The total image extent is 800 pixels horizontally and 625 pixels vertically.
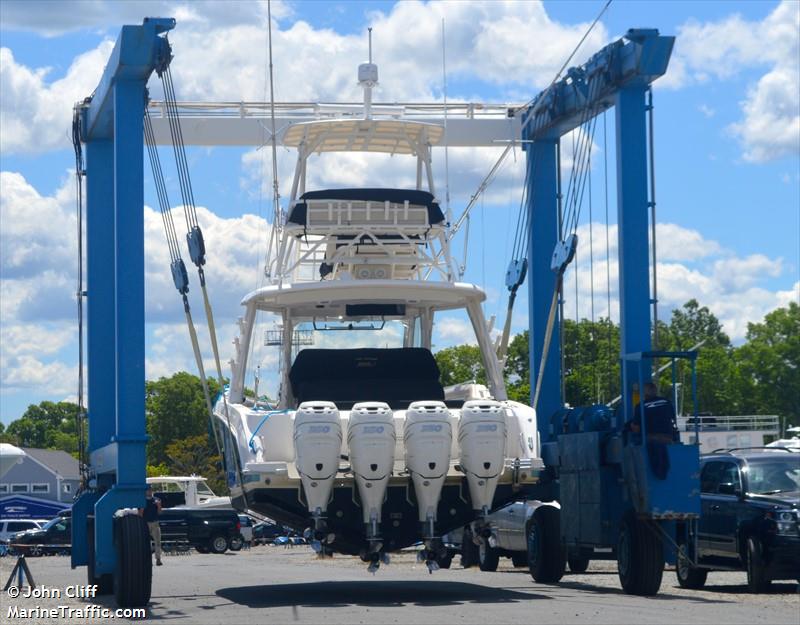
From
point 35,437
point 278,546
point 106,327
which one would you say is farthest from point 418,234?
point 35,437

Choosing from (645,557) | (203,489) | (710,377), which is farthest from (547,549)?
(710,377)

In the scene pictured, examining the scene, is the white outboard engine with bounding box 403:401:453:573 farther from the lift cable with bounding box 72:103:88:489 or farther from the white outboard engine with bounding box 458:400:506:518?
the lift cable with bounding box 72:103:88:489

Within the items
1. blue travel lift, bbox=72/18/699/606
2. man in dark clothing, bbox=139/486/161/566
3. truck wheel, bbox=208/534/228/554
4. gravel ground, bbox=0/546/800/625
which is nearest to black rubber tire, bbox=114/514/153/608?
blue travel lift, bbox=72/18/699/606

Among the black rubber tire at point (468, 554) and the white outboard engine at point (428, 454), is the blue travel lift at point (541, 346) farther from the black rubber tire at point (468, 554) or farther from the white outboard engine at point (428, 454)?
the black rubber tire at point (468, 554)

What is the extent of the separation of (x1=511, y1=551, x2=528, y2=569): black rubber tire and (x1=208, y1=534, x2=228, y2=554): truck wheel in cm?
1978

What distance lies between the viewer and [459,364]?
90.6 m

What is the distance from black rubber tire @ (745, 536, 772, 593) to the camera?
1786cm

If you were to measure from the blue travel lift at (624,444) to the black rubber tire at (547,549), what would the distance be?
0.05 feet

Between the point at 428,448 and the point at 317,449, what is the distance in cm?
124

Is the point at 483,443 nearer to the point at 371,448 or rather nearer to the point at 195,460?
the point at 371,448

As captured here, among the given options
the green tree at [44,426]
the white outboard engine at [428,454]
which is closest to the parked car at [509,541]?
the white outboard engine at [428,454]

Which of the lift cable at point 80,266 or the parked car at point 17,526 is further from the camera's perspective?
the parked car at point 17,526

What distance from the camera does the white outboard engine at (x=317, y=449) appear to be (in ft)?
51.1

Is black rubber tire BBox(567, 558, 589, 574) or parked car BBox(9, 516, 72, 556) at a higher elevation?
black rubber tire BBox(567, 558, 589, 574)
